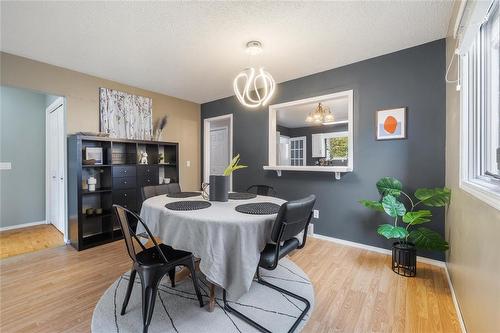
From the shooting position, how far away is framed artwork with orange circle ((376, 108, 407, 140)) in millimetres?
2553

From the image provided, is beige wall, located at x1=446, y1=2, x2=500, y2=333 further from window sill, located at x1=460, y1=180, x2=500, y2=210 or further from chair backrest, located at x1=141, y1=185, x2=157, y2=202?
chair backrest, located at x1=141, y1=185, x2=157, y2=202

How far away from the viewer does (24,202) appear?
378 centimetres

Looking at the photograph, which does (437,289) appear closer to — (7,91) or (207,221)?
(207,221)

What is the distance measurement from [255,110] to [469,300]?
3.37 metres

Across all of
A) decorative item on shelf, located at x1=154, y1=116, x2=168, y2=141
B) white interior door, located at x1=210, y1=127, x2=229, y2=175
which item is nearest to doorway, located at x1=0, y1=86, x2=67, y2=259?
decorative item on shelf, located at x1=154, y1=116, x2=168, y2=141

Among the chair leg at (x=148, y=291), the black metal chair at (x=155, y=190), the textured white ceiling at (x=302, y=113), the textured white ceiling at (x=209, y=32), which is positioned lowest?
the chair leg at (x=148, y=291)

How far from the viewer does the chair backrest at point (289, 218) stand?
1.38 m

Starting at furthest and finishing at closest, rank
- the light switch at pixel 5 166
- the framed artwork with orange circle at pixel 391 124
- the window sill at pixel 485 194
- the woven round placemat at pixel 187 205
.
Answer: the light switch at pixel 5 166 → the framed artwork with orange circle at pixel 391 124 → the woven round placemat at pixel 187 205 → the window sill at pixel 485 194

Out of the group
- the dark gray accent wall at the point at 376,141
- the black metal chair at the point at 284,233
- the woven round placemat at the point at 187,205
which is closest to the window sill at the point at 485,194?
the black metal chair at the point at 284,233

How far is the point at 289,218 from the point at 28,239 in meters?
3.97

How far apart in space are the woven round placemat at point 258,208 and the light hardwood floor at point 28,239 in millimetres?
2932

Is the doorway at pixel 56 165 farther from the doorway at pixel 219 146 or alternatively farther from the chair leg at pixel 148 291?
the doorway at pixel 219 146

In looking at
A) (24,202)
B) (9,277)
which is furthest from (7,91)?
(9,277)

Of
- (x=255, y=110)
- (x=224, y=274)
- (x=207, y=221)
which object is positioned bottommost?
(x=224, y=274)
